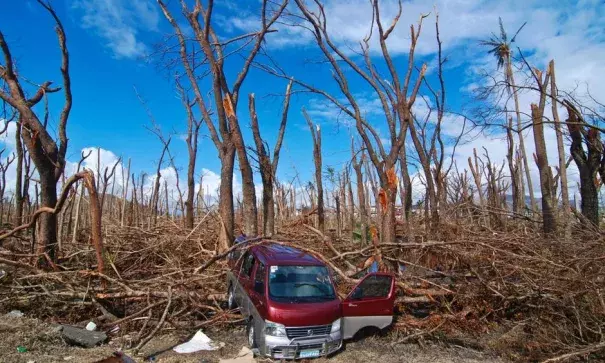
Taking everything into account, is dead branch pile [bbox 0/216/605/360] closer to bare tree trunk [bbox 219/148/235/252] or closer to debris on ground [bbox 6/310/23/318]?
debris on ground [bbox 6/310/23/318]

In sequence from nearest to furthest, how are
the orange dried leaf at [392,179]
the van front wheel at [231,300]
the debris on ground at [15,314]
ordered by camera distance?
the debris on ground at [15,314] → the van front wheel at [231,300] → the orange dried leaf at [392,179]

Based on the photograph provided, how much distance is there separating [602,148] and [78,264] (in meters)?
15.5

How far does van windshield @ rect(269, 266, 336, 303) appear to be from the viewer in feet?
24.3

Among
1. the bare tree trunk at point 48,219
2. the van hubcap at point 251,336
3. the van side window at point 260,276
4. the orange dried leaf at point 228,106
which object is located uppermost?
the orange dried leaf at point 228,106

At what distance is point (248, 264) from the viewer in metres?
8.70

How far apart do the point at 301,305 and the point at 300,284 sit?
54 cm

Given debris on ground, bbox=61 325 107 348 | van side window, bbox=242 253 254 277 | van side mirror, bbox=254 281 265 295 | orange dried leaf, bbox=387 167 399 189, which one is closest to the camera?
debris on ground, bbox=61 325 107 348

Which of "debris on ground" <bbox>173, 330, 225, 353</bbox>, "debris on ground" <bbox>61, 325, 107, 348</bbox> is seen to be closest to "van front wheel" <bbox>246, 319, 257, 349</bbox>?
"debris on ground" <bbox>173, 330, 225, 353</bbox>

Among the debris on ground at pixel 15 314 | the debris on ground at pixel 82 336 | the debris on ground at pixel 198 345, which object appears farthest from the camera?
the debris on ground at pixel 15 314

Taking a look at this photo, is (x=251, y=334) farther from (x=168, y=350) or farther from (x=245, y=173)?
(x=245, y=173)

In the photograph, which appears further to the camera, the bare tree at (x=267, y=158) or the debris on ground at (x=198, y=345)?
the bare tree at (x=267, y=158)

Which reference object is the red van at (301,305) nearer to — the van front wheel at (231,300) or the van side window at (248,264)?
the van side window at (248,264)

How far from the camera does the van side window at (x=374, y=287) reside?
7.89 m

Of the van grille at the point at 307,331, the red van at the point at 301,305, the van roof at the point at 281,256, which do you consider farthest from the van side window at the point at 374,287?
the van grille at the point at 307,331
